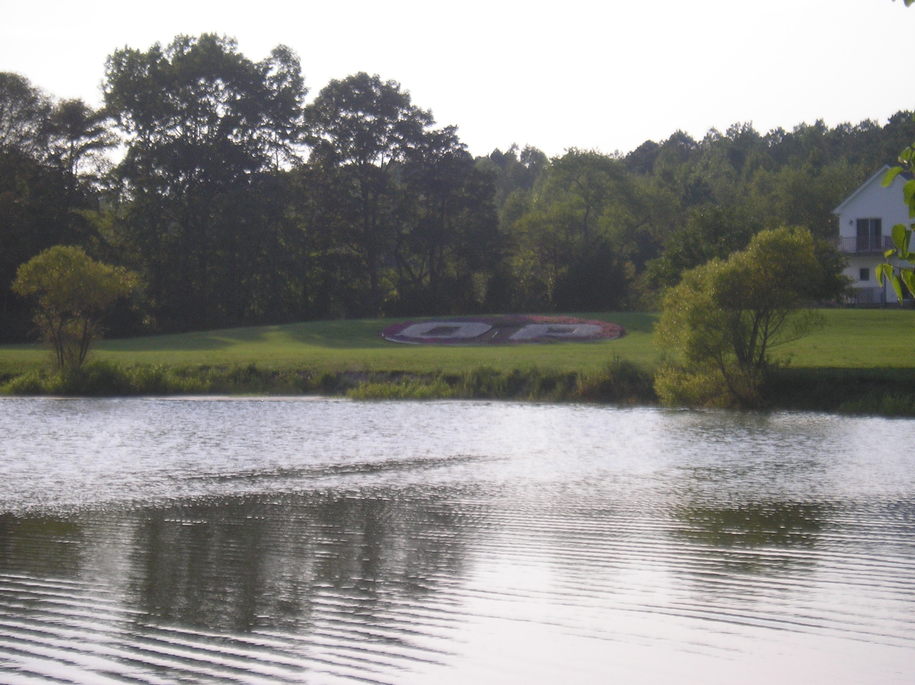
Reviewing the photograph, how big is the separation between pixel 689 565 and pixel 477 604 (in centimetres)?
267

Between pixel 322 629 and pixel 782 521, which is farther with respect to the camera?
pixel 782 521

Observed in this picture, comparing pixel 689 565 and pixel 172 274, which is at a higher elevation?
pixel 172 274

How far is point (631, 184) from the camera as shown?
303 feet

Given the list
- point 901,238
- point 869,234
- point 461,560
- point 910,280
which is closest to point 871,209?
point 869,234

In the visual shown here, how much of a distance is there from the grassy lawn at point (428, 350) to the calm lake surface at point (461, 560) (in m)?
13.5

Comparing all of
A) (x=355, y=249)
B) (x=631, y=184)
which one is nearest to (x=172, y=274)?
(x=355, y=249)

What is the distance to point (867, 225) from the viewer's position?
62.4 metres

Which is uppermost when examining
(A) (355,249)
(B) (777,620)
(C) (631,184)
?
(C) (631,184)

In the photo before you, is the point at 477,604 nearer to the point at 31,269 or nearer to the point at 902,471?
the point at 902,471

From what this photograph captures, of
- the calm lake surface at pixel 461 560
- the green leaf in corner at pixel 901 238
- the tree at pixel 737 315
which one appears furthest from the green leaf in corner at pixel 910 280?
the tree at pixel 737 315

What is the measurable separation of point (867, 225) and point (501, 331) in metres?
26.0

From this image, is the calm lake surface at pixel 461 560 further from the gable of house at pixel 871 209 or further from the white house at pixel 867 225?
the gable of house at pixel 871 209

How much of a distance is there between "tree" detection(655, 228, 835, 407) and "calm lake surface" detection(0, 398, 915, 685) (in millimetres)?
6702

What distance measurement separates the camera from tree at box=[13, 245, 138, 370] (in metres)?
34.9
